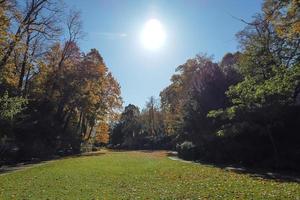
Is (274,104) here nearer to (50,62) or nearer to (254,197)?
(254,197)

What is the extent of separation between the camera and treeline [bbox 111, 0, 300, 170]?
14.3 meters

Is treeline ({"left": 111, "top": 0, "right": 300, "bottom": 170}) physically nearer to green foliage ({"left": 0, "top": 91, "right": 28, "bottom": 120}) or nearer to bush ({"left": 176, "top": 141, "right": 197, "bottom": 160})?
bush ({"left": 176, "top": 141, "right": 197, "bottom": 160})

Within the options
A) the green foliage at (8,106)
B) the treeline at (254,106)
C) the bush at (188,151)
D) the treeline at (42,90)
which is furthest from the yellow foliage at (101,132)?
the green foliage at (8,106)

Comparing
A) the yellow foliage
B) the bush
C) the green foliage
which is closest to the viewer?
the green foliage

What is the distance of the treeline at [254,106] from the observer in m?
14.3

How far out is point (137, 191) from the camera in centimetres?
1244

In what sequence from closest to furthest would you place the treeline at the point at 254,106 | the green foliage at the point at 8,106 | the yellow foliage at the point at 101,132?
the treeline at the point at 254,106 < the green foliage at the point at 8,106 < the yellow foliage at the point at 101,132

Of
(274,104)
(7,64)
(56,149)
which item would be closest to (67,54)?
(56,149)

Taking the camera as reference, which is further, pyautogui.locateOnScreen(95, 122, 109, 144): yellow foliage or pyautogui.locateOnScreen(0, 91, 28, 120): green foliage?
pyautogui.locateOnScreen(95, 122, 109, 144): yellow foliage

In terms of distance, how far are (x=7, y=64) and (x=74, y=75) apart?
18.4 m

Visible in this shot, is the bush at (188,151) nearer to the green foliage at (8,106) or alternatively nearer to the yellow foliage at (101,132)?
the green foliage at (8,106)

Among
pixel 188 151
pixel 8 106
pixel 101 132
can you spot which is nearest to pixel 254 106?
pixel 188 151

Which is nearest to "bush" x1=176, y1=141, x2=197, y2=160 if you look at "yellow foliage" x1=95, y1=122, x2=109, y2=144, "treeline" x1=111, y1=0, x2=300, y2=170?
"treeline" x1=111, y1=0, x2=300, y2=170

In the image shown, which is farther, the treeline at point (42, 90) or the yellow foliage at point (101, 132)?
the yellow foliage at point (101, 132)
